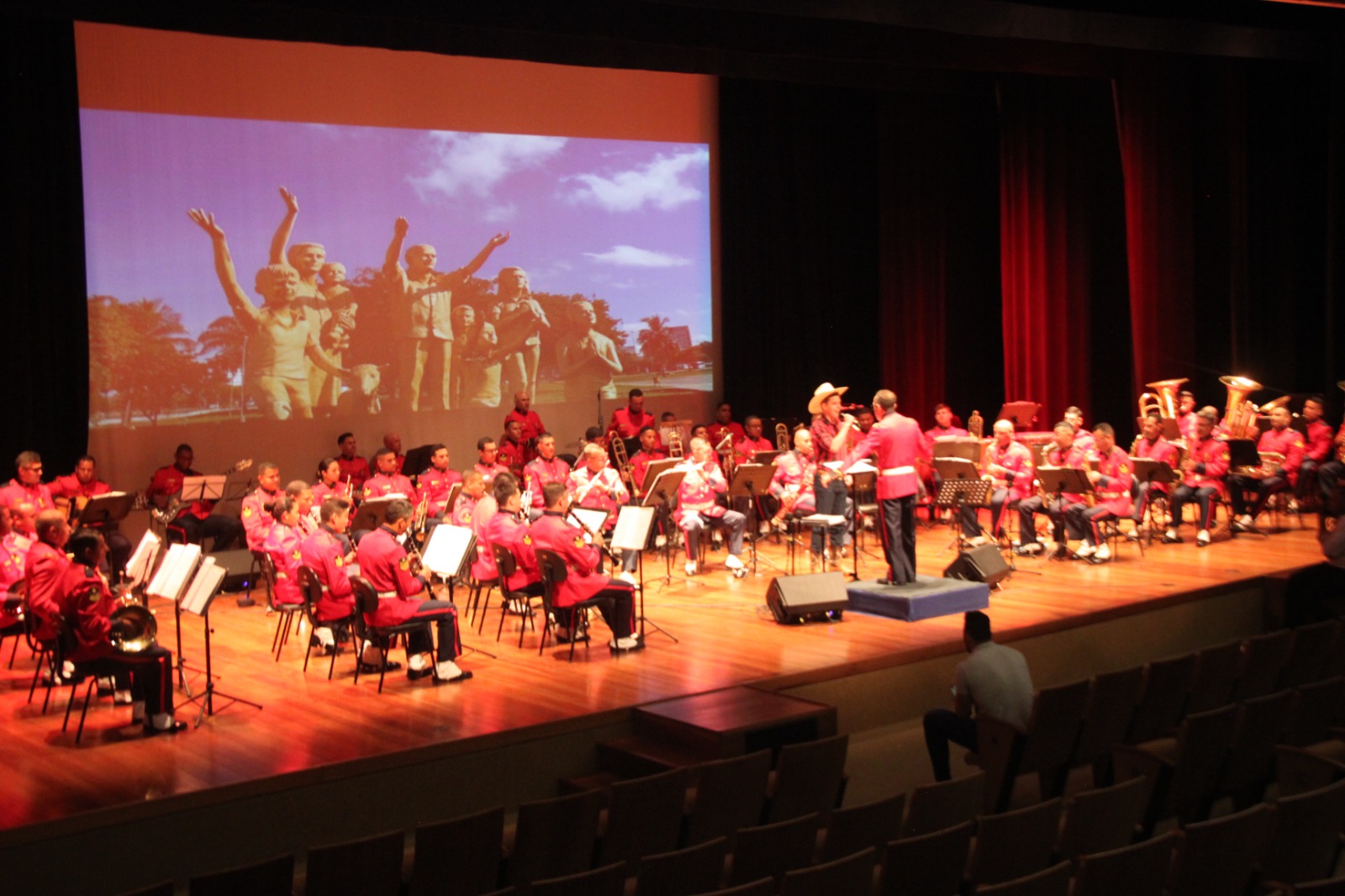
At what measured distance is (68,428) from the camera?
11445mm

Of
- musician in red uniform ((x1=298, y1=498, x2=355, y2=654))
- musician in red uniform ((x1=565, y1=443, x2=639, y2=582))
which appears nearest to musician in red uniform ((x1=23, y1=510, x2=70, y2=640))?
musician in red uniform ((x1=298, y1=498, x2=355, y2=654))

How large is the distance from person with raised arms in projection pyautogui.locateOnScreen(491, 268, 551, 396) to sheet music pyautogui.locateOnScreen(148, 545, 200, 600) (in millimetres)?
7214

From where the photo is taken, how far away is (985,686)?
5930 millimetres

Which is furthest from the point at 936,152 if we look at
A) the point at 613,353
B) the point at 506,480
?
the point at 506,480

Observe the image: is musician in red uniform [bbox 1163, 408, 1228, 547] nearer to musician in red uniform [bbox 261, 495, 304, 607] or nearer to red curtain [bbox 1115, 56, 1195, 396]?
red curtain [bbox 1115, 56, 1195, 396]

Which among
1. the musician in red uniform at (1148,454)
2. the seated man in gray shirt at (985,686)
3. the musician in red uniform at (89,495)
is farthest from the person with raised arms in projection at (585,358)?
the seated man in gray shirt at (985,686)

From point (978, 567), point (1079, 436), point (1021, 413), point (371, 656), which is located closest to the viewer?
point (371, 656)

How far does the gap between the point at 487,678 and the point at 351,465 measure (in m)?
5.23

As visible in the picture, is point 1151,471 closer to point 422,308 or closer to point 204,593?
point 422,308

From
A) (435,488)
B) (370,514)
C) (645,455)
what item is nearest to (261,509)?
(370,514)

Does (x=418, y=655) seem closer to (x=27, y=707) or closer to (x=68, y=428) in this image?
(x=27, y=707)

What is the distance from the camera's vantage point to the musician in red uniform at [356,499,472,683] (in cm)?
729

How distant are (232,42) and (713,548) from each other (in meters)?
6.66

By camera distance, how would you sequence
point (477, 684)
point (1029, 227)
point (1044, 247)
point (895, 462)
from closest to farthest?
point (477, 684)
point (895, 462)
point (1044, 247)
point (1029, 227)
